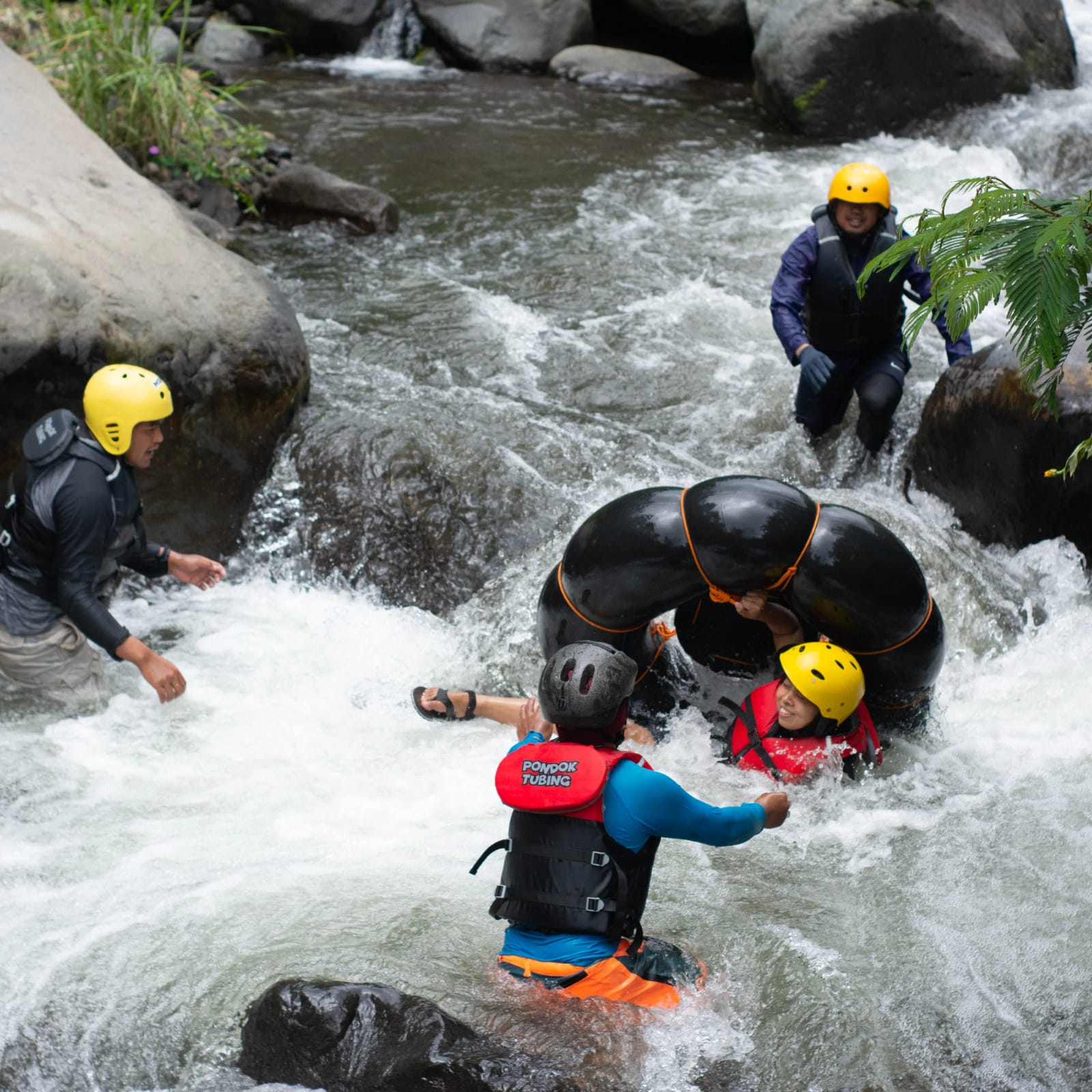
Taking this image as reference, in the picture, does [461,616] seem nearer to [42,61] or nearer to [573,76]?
[42,61]

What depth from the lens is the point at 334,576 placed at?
5.80 meters

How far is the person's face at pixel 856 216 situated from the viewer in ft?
19.6

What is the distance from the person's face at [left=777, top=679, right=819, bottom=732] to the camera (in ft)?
12.9

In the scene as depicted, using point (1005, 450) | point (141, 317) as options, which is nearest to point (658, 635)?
point (1005, 450)

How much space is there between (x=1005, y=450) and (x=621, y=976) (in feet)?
11.9

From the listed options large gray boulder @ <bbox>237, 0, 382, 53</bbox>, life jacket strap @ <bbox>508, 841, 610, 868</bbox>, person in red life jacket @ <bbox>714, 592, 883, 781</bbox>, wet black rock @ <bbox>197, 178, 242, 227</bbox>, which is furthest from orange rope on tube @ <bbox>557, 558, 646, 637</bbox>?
large gray boulder @ <bbox>237, 0, 382, 53</bbox>

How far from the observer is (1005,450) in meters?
5.69

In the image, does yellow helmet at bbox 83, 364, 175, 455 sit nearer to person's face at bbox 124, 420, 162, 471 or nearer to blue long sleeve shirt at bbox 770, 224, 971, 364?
person's face at bbox 124, 420, 162, 471

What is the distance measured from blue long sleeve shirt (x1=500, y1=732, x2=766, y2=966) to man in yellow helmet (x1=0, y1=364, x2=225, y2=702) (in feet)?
6.50

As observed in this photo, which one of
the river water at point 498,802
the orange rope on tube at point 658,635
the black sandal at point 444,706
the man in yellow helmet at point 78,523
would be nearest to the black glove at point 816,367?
the river water at point 498,802

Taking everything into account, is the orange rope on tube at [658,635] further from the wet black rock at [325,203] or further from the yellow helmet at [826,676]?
the wet black rock at [325,203]

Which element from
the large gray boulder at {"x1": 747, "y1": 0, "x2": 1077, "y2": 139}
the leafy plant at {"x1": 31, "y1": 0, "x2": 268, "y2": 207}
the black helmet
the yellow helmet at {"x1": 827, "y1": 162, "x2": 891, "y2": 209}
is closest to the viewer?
the black helmet

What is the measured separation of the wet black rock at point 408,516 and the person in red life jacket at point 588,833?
2.67 m

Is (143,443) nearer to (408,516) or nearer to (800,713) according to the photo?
(408,516)
